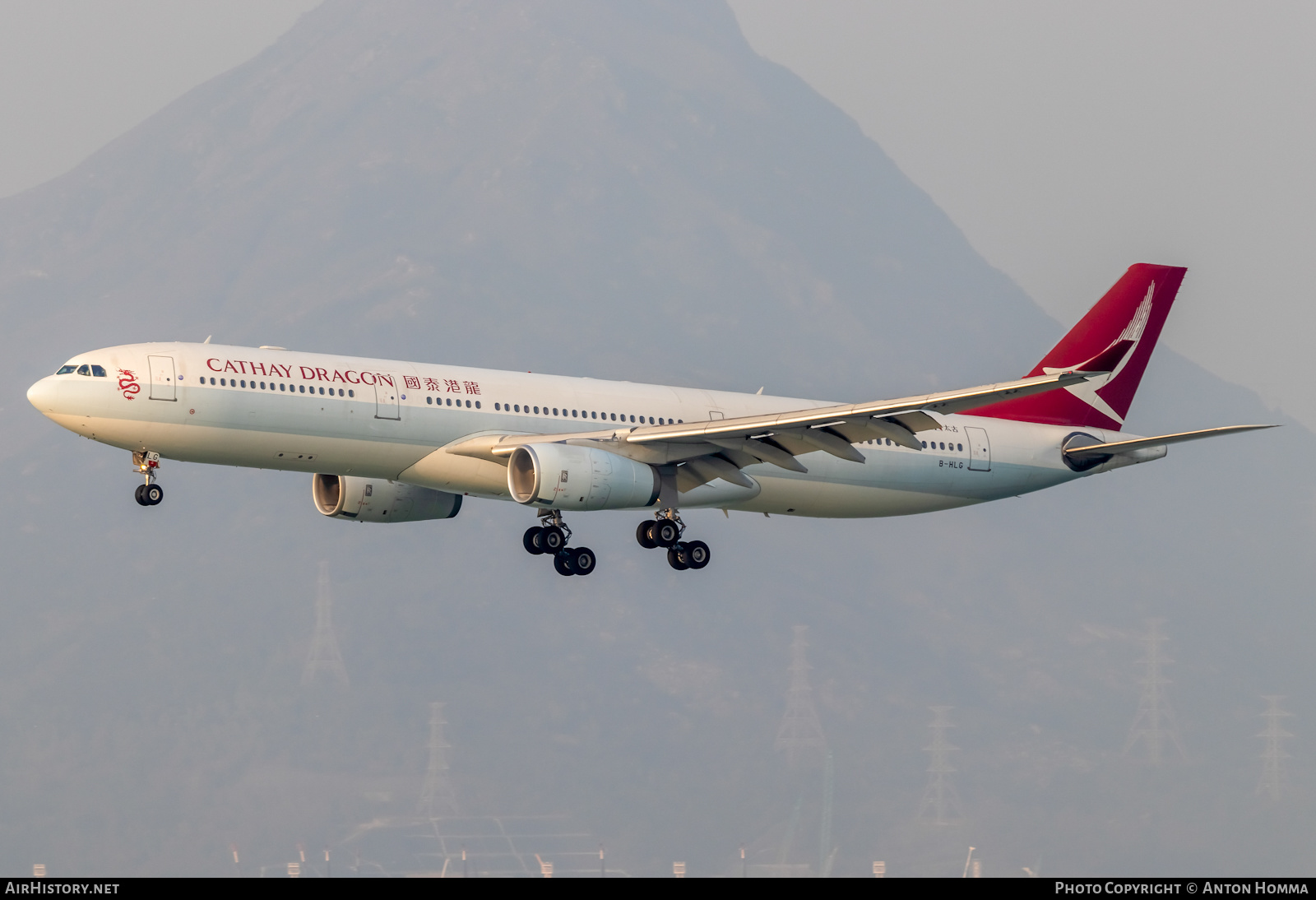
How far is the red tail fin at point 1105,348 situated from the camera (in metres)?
61.6

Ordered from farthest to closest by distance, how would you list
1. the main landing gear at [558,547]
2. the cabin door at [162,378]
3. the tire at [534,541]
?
the tire at [534,541]
the main landing gear at [558,547]
the cabin door at [162,378]

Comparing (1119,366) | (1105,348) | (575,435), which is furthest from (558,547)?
(1119,366)

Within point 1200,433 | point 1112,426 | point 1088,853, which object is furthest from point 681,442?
point 1088,853

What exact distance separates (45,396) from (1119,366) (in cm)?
3484

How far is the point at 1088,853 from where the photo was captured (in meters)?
190

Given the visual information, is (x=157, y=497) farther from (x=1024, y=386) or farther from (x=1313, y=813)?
(x=1313, y=813)

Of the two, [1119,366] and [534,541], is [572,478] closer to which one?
[534,541]

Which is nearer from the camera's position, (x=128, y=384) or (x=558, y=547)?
(x=128, y=384)

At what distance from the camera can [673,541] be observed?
181 feet

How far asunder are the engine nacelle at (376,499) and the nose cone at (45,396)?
10176 mm

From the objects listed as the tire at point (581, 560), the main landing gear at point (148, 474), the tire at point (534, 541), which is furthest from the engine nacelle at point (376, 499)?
the main landing gear at point (148, 474)

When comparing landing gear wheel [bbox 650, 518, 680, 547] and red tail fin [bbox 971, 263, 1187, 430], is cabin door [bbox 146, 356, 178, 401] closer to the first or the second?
landing gear wheel [bbox 650, 518, 680, 547]

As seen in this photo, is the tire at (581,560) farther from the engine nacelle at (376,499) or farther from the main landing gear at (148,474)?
the main landing gear at (148,474)
